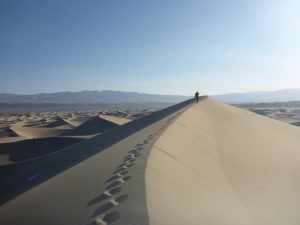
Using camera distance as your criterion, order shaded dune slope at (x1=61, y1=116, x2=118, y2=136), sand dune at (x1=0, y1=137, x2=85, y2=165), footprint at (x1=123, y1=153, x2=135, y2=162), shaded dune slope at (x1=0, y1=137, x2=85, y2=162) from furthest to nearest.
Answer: shaded dune slope at (x1=61, y1=116, x2=118, y2=136)
shaded dune slope at (x1=0, y1=137, x2=85, y2=162)
sand dune at (x1=0, y1=137, x2=85, y2=165)
footprint at (x1=123, y1=153, x2=135, y2=162)

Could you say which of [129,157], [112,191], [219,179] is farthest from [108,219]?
[219,179]

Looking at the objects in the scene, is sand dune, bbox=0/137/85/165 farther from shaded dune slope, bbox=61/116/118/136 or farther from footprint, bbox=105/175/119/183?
footprint, bbox=105/175/119/183

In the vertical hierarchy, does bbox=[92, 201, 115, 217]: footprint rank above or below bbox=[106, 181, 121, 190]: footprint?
below

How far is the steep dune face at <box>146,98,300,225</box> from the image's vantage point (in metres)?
4.67

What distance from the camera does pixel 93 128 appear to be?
32062 millimetres

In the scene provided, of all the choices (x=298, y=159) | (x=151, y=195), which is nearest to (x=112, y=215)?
(x=151, y=195)

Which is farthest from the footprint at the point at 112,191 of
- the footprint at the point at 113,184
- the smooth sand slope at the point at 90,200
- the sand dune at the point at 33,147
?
the sand dune at the point at 33,147

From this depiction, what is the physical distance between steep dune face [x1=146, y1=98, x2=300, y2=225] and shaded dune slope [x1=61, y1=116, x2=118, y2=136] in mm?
18947

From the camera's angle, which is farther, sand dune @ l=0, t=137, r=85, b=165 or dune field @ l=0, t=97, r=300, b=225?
sand dune @ l=0, t=137, r=85, b=165

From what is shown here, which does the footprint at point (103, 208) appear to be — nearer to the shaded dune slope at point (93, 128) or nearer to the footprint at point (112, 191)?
the footprint at point (112, 191)

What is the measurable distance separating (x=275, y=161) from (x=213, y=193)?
5.05 meters

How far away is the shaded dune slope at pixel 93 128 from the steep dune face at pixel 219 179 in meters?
18.9

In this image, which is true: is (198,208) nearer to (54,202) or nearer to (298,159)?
(54,202)

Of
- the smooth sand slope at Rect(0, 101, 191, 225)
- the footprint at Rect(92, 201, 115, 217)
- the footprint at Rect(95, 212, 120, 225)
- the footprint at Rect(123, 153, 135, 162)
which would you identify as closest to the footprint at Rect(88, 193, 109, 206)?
the smooth sand slope at Rect(0, 101, 191, 225)
